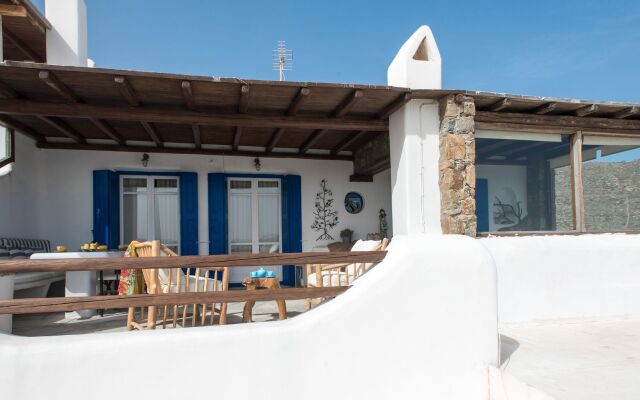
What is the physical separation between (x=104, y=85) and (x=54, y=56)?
198 centimetres

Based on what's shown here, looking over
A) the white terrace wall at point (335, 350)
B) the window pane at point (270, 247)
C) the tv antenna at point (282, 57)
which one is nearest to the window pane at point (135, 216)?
the window pane at point (270, 247)

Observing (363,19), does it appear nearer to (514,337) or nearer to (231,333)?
(514,337)

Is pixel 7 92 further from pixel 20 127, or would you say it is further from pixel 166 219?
pixel 166 219

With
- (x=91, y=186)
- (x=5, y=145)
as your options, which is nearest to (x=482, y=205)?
(x=91, y=186)

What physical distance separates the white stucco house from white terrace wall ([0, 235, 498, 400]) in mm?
11

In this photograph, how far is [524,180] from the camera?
5125 millimetres

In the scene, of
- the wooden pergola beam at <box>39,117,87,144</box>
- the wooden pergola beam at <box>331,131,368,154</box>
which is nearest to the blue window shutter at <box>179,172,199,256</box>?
the wooden pergola beam at <box>39,117,87,144</box>

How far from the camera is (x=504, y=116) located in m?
4.68

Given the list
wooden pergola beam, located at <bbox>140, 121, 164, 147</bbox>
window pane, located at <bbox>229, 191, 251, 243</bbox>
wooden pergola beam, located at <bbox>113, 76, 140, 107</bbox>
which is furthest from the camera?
window pane, located at <bbox>229, 191, 251, 243</bbox>

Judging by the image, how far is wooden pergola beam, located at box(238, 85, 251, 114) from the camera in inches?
155

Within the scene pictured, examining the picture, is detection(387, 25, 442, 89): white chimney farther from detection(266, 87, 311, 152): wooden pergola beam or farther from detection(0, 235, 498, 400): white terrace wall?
detection(0, 235, 498, 400): white terrace wall

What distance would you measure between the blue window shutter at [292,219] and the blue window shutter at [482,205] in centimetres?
313

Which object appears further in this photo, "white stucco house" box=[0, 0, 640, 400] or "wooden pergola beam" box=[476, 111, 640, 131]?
"wooden pergola beam" box=[476, 111, 640, 131]

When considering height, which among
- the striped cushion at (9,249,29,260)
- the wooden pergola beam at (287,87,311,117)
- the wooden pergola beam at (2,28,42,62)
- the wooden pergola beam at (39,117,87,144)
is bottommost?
the striped cushion at (9,249,29,260)
